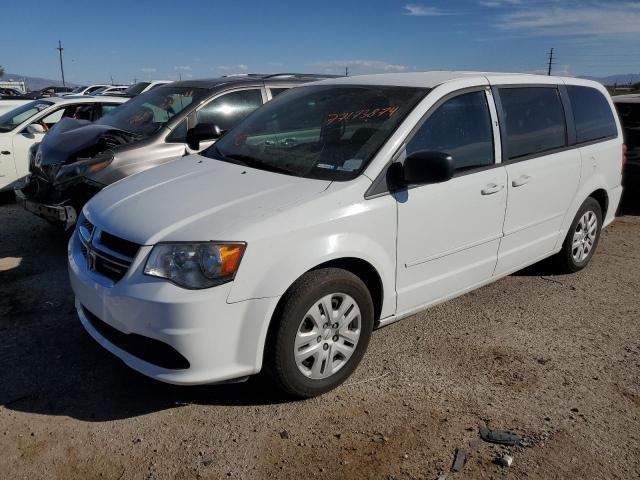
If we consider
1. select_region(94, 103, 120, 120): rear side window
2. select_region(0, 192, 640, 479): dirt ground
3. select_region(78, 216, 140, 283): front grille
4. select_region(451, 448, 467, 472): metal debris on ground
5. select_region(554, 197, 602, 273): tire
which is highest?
select_region(94, 103, 120, 120): rear side window

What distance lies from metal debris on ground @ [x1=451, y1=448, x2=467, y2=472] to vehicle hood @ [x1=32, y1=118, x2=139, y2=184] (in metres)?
4.36

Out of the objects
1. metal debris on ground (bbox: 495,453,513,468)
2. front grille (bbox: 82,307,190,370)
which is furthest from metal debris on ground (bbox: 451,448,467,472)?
front grille (bbox: 82,307,190,370)

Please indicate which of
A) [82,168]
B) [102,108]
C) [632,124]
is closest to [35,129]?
[102,108]

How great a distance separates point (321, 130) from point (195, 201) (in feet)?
3.48

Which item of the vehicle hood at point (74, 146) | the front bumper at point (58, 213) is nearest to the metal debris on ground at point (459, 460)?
the front bumper at point (58, 213)

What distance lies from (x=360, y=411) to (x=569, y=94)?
3.34 m

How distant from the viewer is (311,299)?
2873 millimetres

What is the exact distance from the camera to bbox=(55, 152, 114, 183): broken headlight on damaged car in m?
5.24

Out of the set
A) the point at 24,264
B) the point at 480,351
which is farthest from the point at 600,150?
the point at 24,264

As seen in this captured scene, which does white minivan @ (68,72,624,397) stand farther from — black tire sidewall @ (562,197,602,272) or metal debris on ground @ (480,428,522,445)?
metal debris on ground @ (480,428,522,445)

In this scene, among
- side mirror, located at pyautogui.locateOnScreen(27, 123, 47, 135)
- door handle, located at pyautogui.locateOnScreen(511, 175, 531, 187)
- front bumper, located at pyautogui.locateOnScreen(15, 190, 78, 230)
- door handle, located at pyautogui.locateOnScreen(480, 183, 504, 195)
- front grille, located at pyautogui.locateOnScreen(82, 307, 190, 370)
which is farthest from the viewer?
side mirror, located at pyautogui.locateOnScreen(27, 123, 47, 135)

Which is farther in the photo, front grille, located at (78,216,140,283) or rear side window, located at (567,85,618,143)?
rear side window, located at (567,85,618,143)

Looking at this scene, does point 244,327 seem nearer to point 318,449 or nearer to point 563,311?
point 318,449

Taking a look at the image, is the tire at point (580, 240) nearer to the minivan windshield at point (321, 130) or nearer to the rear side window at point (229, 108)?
the minivan windshield at point (321, 130)
